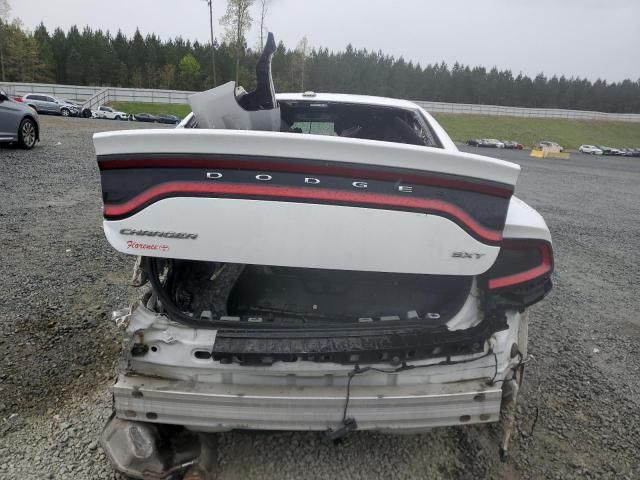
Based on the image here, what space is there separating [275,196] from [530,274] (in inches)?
47.0

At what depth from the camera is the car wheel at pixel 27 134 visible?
1073cm

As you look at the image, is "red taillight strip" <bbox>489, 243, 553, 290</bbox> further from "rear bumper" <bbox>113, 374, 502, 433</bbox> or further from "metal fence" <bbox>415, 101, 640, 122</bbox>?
"metal fence" <bbox>415, 101, 640, 122</bbox>

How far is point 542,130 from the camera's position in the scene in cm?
5581

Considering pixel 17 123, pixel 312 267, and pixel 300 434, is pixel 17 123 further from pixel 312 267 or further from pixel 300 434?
pixel 312 267

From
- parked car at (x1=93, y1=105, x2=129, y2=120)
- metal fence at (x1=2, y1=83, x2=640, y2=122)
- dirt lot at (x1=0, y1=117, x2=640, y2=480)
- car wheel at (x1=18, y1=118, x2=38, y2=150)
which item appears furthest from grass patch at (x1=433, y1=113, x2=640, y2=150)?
dirt lot at (x1=0, y1=117, x2=640, y2=480)

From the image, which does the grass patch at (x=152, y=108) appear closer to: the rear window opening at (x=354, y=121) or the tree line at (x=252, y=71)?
the tree line at (x=252, y=71)

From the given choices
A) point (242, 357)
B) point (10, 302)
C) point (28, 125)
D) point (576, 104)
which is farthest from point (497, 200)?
point (576, 104)

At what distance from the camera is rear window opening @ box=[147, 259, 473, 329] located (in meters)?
2.15

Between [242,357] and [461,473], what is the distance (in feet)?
4.32

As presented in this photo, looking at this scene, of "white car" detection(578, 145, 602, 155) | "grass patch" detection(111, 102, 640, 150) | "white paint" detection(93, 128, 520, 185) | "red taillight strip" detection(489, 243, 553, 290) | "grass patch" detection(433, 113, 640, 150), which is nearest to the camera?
"white paint" detection(93, 128, 520, 185)

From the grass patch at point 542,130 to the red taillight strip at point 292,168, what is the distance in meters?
47.7

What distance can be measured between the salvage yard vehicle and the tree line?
35316 mm

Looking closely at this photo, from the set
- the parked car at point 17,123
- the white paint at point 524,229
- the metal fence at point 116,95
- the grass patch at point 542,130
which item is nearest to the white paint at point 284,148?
the white paint at point 524,229

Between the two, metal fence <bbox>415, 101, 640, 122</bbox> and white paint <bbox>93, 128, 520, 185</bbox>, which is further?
metal fence <bbox>415, 101, 640, 122</bbox>
